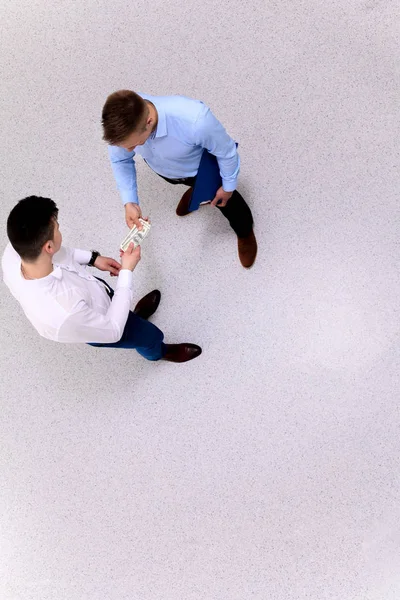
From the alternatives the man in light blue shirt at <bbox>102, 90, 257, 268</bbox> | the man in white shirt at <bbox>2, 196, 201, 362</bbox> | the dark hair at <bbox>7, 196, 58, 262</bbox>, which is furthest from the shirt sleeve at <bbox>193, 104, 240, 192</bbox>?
the dark hair at <bbox>7, 196, 58, 262</bbox>

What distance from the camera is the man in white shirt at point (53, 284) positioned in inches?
62.4

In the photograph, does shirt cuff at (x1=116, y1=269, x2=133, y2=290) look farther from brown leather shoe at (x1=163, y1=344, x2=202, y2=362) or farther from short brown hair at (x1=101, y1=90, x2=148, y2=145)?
brown leather shoe at (x1=163, y1=344, x2=202, y2=362)

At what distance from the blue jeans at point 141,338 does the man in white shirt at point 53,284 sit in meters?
0.18

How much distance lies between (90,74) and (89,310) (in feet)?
6.01

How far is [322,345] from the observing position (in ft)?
8.37

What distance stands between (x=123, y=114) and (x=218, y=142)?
1.22 feet

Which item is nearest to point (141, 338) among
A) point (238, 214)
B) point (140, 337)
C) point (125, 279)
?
point (140, 337)

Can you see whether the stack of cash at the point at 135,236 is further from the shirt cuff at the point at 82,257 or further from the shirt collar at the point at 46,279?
the shirt collar at the point at 46,279

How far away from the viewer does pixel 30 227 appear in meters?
Result: 1.56

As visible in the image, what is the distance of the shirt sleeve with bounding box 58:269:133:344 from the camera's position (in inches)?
67.1

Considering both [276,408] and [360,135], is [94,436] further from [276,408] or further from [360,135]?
[360,135]

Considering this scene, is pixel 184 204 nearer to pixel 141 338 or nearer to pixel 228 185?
pixel 228 185

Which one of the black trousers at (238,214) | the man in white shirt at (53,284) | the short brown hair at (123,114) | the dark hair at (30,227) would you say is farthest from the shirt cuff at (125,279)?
the black trousers at (238,214)

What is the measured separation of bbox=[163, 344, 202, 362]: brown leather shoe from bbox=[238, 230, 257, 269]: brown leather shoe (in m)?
0.49
